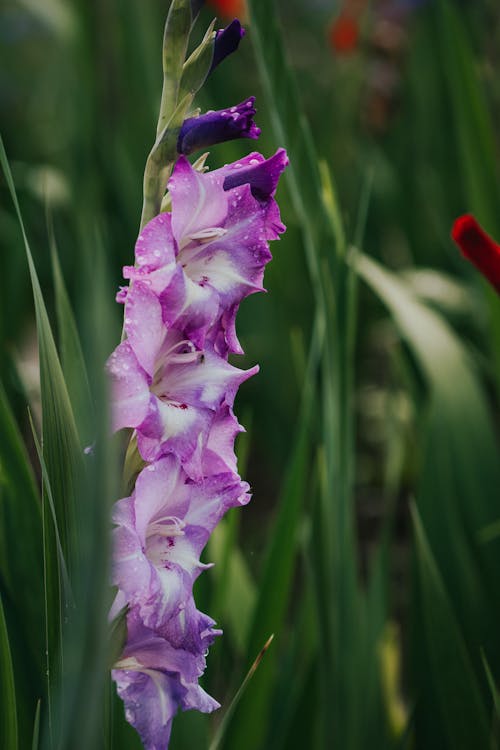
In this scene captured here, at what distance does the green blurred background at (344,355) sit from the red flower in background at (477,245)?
119 millimetres

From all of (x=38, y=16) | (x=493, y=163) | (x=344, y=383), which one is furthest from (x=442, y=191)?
(x=344, y=383)

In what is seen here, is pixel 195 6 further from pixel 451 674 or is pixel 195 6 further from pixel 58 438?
pixel 451 674

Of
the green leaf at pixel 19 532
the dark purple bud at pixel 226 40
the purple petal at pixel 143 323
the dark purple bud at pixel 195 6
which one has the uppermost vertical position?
the dark purple bud at pixel 195 6

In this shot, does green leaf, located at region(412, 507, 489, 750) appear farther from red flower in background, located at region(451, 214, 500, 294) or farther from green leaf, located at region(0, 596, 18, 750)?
green leaf, located at region(0, 596, 18, 750)

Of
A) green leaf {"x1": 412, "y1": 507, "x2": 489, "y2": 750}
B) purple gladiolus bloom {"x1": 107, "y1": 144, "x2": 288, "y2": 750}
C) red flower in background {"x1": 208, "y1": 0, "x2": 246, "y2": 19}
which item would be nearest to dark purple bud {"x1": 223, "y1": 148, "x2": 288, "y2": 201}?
purple gladiolus bloom {"x1": 107, "y1": 144, "x2": 288, "y2": 750}

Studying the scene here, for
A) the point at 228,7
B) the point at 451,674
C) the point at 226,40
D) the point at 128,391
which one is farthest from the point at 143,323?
the point at 228,7

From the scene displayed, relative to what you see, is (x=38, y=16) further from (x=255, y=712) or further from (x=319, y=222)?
(x=255, y=712)

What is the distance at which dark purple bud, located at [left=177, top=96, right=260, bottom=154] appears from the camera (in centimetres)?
38

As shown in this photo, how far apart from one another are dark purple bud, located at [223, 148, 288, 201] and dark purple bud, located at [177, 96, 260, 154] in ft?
0.05

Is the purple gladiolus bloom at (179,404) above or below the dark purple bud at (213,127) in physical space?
below

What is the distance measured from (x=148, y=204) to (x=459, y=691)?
429 millimetres

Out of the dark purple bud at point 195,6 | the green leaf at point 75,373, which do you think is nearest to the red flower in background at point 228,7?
the green leaf at point 75,373

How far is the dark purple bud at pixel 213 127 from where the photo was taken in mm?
384

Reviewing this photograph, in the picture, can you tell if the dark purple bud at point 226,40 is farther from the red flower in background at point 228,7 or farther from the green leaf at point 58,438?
the red flower in background at point 228,7
